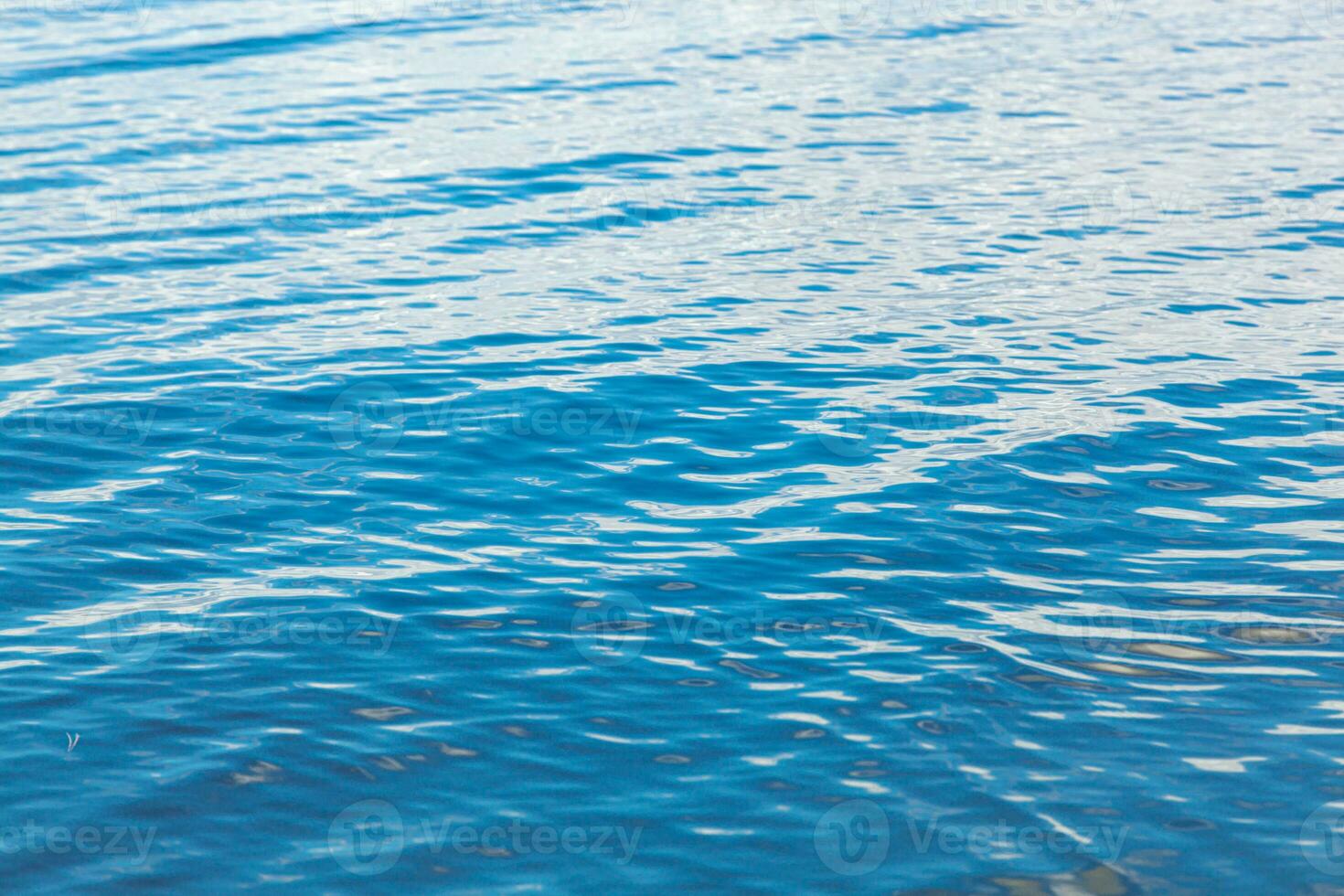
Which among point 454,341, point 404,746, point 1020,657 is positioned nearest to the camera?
point 404,746

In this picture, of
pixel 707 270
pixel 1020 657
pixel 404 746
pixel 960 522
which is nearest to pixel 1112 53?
pixel 707 270

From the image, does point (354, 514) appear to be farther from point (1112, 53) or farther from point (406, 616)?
point (1112, 53)

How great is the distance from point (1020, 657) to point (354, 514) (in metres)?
5.87

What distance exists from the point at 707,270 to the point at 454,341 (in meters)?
4.23

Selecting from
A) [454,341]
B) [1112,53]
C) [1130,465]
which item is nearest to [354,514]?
[454,341]

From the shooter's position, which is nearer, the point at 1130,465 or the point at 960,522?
the point at 960,522

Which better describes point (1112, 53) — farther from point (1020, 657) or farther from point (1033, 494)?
point (1020, 657)

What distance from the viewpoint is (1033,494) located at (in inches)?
463

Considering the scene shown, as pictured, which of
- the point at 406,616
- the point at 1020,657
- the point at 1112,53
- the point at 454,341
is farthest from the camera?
the point at 1112,53

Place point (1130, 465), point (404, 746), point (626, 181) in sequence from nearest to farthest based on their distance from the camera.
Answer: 1. point (404, 746)
2. point (1130, 465)
3. point (626, 181)

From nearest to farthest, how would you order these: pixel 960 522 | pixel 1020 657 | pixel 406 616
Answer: pixel 1020 657
pixel 406 616
pixel 960 522

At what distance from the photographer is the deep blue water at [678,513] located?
7.78 metres

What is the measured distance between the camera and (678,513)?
11625mm

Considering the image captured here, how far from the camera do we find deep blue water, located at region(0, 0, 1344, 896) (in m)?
7.78
